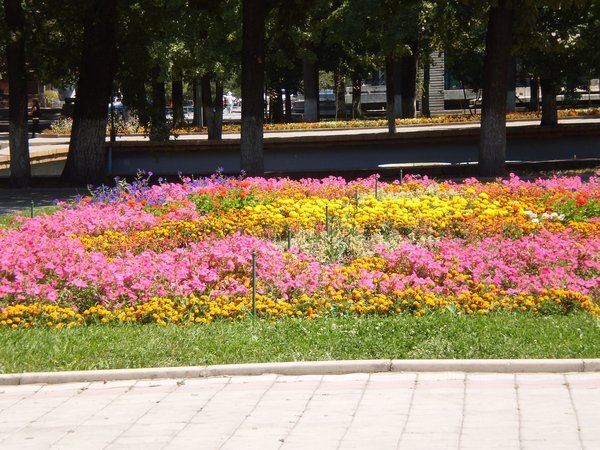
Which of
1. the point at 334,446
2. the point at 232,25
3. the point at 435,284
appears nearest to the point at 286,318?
the point at 435,284

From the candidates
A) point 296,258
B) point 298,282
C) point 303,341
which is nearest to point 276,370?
point 303,341

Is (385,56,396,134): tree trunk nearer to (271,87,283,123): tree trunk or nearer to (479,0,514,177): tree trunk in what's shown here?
(479,0,514,177): tree trunk

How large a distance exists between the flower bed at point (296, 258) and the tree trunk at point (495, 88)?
8.60 metres

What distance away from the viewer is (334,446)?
670 cm

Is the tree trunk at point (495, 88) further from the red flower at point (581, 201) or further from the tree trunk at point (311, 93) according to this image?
the tree trunk at point (311, 93)

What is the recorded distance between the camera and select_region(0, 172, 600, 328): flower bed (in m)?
10.3

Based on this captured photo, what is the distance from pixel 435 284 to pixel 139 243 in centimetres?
420

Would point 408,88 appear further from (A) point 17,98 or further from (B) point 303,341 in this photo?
(B) point 303,341

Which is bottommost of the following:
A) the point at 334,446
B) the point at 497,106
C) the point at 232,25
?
the point at 334,446

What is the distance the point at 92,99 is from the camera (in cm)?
2489

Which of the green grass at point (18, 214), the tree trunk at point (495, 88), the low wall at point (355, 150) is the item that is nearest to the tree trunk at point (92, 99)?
the low wall at point (355, 150)

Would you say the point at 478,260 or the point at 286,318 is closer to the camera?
the point at 286,318

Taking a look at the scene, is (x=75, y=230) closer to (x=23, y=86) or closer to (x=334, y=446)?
(x=334, y=446)

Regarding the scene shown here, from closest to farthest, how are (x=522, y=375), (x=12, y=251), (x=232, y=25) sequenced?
(x=522, y=375), (x=12, y=251), (x=232, y=25)
